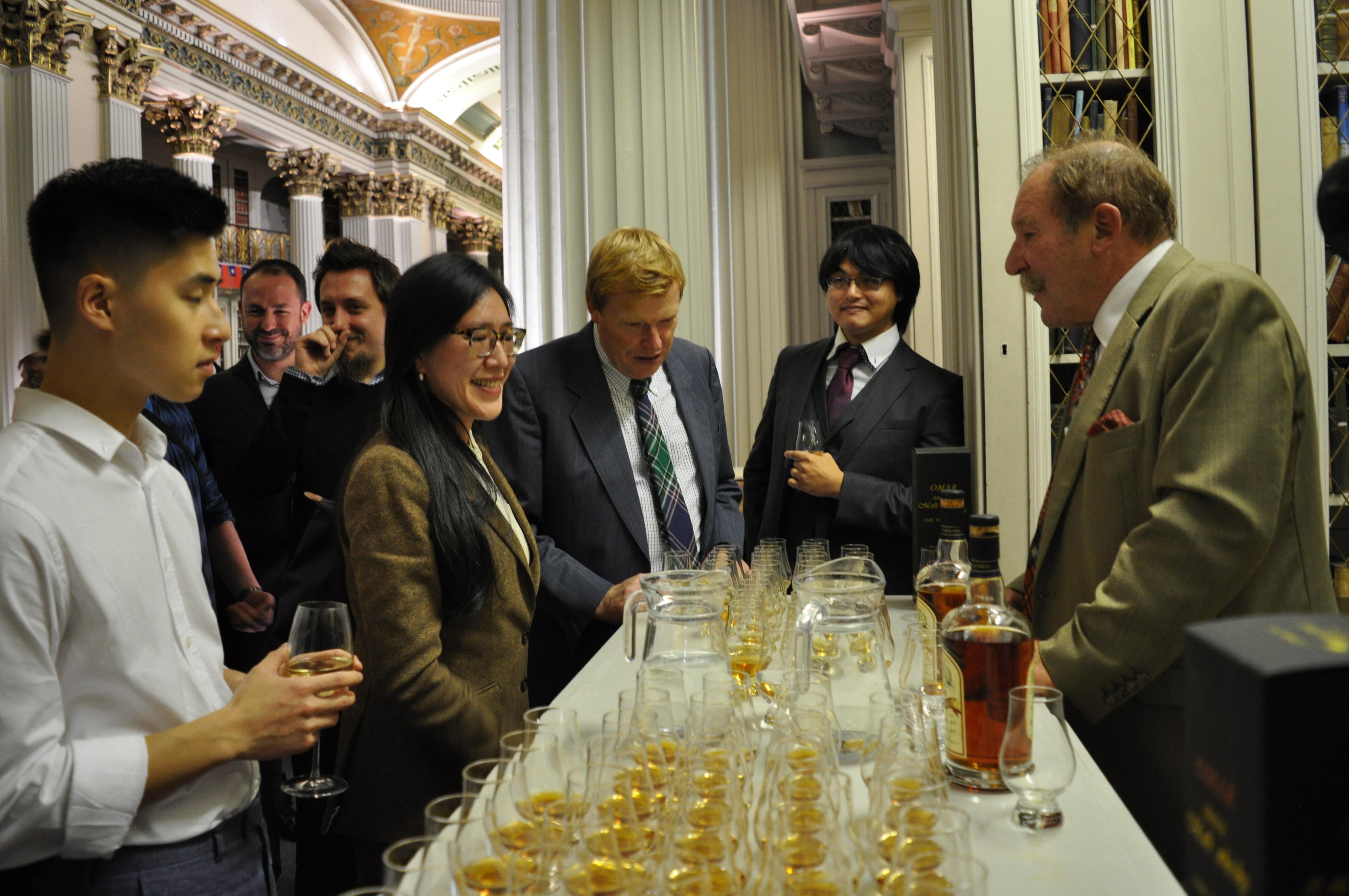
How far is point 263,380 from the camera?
11.6ft

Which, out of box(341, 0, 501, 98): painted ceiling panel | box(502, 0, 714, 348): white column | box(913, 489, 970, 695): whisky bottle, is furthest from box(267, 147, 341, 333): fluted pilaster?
box(913, 489, 970, 695): whisky bottle

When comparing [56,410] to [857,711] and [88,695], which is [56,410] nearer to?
[88,695]

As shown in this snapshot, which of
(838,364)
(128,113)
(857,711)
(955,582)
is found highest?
(128,113)

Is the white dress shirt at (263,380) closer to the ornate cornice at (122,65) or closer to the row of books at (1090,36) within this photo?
the row of books at (1090,36)

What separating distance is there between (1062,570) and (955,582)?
0.36 meters

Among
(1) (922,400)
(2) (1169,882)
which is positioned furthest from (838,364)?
(2) (1169,882)

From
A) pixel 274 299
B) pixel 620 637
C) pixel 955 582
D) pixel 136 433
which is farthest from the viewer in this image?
pixel 274 299

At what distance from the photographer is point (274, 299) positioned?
3.58 metres

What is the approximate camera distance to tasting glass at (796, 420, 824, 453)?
9.36 ft

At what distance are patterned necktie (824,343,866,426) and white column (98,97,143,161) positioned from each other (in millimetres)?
9253

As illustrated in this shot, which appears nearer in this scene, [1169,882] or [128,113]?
[1169,882]

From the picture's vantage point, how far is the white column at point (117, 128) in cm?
984

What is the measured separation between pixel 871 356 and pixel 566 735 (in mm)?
2274

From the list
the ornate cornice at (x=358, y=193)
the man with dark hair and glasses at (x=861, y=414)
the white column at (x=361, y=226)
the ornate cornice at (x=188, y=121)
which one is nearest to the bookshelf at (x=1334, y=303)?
the man with dark hair and glasses at (x=861, y=414)
